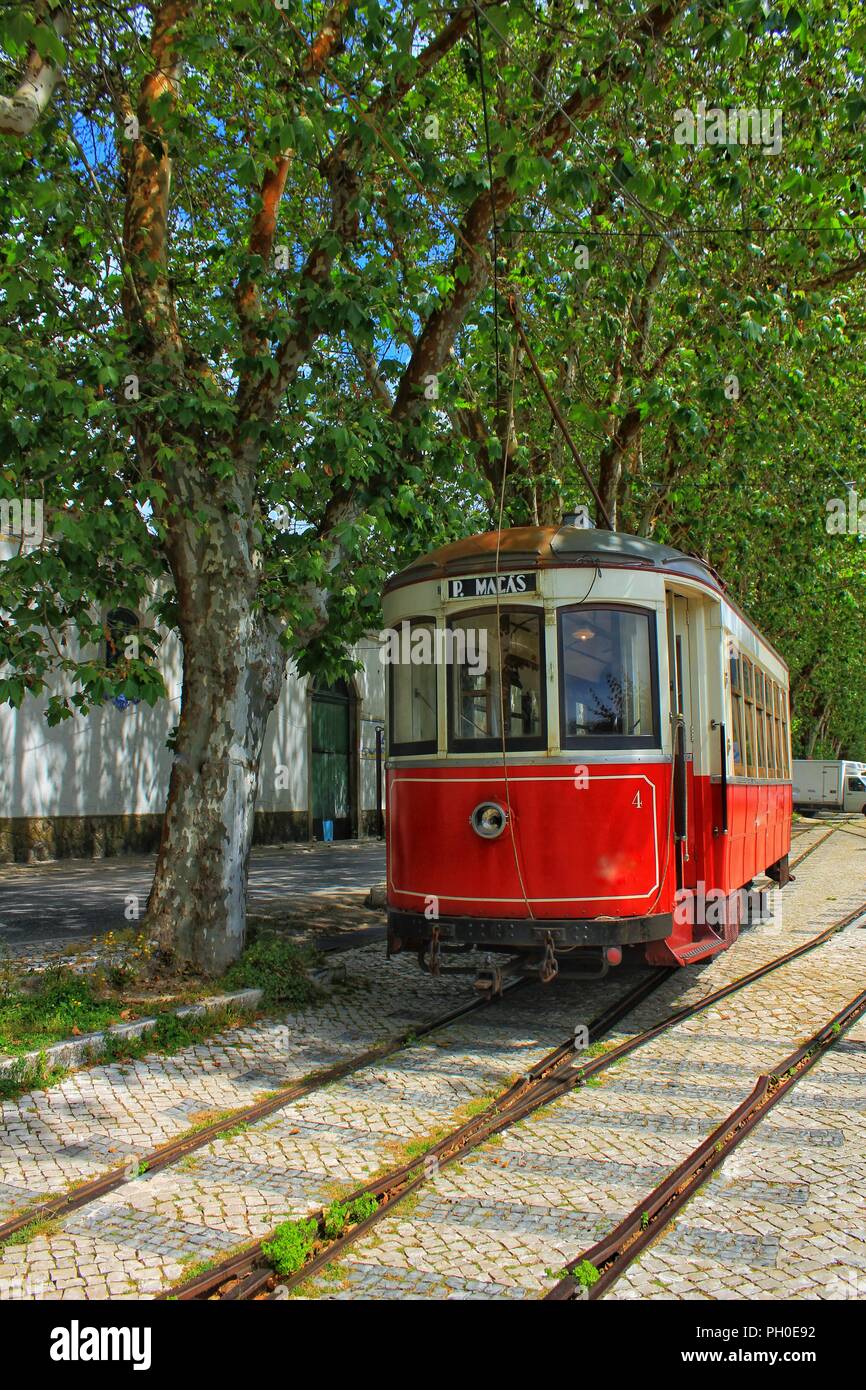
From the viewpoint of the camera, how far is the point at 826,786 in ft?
135

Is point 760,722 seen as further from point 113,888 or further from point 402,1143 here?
point 113,888

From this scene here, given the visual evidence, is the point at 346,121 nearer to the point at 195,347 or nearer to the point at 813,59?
the point at 195,347

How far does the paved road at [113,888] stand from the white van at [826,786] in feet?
78.8

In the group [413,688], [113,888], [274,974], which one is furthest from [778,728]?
[113,888]

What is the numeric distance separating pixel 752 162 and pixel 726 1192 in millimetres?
10766

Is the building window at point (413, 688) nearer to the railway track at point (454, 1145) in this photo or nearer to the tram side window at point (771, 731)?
the railway track at point (454, 1145)

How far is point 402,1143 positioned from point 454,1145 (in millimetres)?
280

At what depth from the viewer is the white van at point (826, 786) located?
4097cm

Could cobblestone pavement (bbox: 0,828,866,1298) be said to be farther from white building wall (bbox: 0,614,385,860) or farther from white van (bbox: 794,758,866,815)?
white van (bbox: 794,758,866,815)

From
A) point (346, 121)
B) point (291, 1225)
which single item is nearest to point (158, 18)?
point (346, 121)

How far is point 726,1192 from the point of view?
190 inches

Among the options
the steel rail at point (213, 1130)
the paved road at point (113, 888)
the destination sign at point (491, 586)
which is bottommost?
the steel rail at point (213, 1130)

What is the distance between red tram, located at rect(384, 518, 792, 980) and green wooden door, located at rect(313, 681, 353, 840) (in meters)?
17.8
